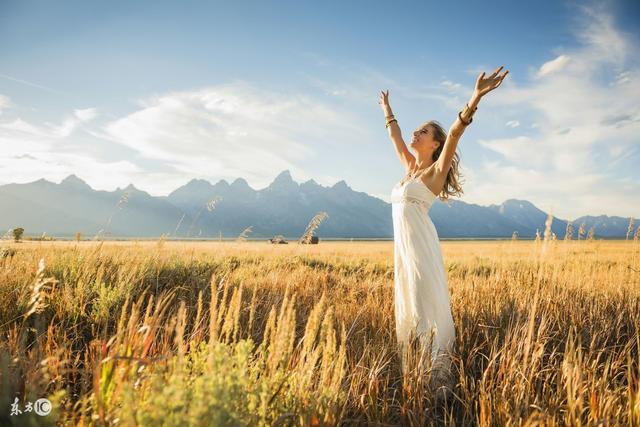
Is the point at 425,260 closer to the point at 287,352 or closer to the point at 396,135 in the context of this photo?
the point at 287,352

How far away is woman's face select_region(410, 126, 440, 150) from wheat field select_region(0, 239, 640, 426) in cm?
164

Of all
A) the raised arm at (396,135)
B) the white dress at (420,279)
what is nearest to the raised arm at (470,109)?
the white dress at (420,279)

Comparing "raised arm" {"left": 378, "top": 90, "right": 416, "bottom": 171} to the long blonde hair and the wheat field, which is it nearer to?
the long blonde hair

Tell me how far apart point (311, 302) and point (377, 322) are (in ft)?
3.85

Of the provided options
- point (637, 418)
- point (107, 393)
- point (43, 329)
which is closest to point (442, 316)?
point (637, 418)

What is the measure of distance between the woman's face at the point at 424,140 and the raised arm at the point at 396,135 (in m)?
0.70

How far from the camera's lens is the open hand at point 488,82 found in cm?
297

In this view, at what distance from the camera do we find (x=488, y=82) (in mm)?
3010

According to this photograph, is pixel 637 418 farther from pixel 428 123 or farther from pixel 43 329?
pixel 43 329

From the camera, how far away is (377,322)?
4.18 metres

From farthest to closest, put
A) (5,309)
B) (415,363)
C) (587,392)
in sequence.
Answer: (5,309) < (415,363) < (587,392)

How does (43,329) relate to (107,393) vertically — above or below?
below

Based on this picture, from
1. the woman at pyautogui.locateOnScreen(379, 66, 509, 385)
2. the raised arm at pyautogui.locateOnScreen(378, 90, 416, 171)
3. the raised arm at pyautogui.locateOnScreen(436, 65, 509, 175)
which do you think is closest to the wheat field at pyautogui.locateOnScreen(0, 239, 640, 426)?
the woman at pyautogui.locateOnScreen(379, 66, 509, 385)

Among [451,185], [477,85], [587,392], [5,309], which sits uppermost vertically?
[477,85]
